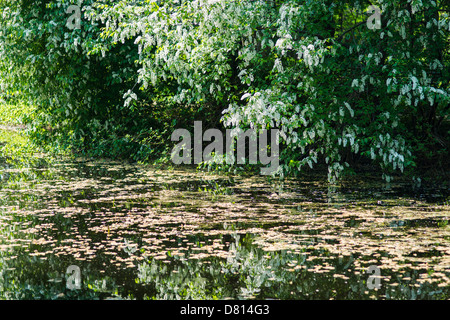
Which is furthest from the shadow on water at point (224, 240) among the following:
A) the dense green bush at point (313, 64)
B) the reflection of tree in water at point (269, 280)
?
the dense green bush at point (313, 64)

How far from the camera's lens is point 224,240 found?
4781 mm

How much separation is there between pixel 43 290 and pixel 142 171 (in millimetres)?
5838

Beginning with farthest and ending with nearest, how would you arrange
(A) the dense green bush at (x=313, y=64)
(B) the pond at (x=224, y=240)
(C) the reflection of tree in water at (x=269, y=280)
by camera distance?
(A) the dense green bush at (x=313, y=64)
(B) the pond at (x=224, y=240)
(C) the reflection of tree in water at (x=269, y=280)

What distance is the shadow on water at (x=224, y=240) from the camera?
11.8 feet

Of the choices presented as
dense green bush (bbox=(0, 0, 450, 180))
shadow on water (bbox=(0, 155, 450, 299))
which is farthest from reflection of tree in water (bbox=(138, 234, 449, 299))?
dense green bush (bbox=(0, 0, 450, 180))

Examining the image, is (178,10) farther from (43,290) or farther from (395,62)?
(43,290)

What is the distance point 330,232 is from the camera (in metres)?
5.01

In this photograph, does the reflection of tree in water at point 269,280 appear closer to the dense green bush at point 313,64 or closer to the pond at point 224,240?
the pond at point 224,240

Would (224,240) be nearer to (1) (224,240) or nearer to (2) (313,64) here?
(1) (224,240)

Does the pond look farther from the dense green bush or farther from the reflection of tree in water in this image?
the dense green bush

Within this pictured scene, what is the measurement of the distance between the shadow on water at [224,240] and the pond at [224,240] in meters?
0.01

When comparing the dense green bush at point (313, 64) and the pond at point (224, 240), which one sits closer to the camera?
the pond at point (224, 240)

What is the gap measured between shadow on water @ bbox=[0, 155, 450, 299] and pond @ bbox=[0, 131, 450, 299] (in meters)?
0.01
